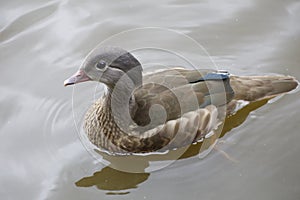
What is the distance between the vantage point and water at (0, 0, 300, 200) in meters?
3.98

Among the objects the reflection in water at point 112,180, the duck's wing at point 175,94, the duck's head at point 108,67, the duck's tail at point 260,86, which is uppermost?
the duck's head at point 108,67

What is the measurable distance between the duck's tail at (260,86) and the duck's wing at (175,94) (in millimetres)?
183

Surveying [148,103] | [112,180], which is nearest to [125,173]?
[112,180]

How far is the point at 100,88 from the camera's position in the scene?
4742mm

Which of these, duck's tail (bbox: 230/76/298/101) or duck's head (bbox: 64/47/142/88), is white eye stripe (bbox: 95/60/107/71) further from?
duck's tail (bbox: 230/76/298/101)

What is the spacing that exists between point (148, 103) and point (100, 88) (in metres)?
0.84

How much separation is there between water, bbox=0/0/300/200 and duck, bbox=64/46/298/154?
17cm

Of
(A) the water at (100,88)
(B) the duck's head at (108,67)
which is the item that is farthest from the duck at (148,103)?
(A) the water at (100,88)

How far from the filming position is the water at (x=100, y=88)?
3980mm

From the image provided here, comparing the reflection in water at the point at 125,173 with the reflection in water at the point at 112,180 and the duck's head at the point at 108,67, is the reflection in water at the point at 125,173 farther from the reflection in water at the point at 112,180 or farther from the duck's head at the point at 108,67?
the duck's head at the point at 108,67

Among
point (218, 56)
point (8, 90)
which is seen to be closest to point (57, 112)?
point (8, 90)

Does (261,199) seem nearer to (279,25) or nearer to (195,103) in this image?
(195,103)

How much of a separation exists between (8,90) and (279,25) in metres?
2.51

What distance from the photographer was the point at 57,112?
4.53 m
